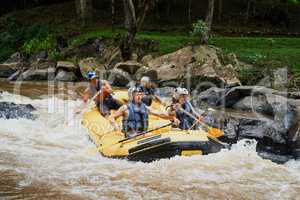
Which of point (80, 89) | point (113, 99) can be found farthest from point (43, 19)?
point (113, 99)

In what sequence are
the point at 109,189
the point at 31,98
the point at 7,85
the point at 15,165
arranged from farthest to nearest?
the point at 7,85
the point at 31,98
the point at 15,165
the point at 109,189

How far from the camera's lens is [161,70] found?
727 inches

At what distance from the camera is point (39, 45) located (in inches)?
1016

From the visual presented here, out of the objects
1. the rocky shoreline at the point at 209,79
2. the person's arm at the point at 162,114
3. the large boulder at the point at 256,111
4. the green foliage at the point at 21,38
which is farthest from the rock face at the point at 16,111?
the green foliage at the point at 21,38

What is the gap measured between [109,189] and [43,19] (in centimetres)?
2472

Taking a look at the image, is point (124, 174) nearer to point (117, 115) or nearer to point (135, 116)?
point (135, 116)

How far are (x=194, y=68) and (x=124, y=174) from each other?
33.0 ft

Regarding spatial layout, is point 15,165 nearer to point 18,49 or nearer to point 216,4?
point 18,49

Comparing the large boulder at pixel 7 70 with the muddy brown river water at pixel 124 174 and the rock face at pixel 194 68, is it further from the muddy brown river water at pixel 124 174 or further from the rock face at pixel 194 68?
the muddy brown river water at pixel 124 174

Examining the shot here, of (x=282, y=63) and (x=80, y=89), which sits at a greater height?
(x=282, y=63)

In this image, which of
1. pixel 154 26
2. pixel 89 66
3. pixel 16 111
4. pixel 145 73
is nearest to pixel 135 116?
pixel 16 111

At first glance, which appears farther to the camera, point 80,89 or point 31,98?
point 80,89

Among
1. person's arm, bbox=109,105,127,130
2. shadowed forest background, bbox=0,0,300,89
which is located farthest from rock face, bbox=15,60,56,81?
person's arm, bbox=109,105,127,130

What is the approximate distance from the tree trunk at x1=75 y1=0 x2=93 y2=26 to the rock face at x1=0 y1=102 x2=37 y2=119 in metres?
13.8
